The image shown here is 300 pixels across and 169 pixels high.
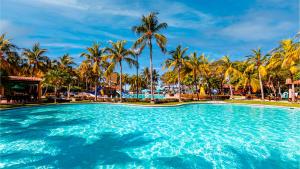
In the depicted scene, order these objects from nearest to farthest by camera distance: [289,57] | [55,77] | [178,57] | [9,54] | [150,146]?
[150,146], [9,54], [289,57], [55,77], [178,57]

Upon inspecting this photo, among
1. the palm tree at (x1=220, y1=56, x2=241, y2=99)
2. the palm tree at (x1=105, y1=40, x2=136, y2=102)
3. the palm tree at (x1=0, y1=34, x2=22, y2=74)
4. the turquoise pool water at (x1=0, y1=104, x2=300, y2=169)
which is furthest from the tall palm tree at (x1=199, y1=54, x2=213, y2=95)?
the palm tree at (x1=0, y1=34, x2=22, y2=74)

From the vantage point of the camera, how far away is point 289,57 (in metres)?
26.4

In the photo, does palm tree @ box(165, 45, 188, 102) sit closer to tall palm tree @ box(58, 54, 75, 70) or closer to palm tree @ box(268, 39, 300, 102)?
palm tree @ box(268, 39, 300, 102)

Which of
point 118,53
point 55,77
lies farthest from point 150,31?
point 55,77

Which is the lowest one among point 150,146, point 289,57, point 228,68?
point 150,146

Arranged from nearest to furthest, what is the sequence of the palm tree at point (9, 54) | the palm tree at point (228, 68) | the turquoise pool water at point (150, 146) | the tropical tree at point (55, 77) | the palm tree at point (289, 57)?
the turquoise pool water at point (150, 146) < the palm tree at point (9, 54) < the palm tree at point (289, 57) < the tropical tree at point (55, 77) < the palm tree at point (228, 68)

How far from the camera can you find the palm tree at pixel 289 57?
2623 centimetres

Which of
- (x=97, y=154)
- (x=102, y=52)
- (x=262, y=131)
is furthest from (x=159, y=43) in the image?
(x=97, y=154)

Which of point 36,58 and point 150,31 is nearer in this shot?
point 150,31

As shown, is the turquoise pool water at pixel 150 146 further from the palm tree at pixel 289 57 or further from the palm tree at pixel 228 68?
the palm tree at pixel 228 68

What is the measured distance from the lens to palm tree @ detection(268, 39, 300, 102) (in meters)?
26.2

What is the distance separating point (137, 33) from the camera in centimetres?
2981

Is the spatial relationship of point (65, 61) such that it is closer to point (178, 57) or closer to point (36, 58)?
point (36, 58)

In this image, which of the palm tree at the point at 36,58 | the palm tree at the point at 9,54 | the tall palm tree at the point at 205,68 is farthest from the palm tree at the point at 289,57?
the palm tree at the point at 36,58
